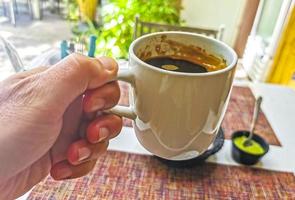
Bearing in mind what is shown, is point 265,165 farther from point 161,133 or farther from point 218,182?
point 161,133

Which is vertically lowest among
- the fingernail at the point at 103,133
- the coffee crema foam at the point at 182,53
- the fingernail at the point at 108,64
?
the fingernail at the point at 103,133

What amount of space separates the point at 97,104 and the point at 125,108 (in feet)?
0.16

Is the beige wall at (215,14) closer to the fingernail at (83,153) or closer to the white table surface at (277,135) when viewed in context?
the white table surface at (277,135)

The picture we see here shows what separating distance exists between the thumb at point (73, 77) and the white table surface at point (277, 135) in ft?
0.93

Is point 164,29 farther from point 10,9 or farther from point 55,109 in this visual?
point 10,9

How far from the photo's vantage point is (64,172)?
0.58 meters

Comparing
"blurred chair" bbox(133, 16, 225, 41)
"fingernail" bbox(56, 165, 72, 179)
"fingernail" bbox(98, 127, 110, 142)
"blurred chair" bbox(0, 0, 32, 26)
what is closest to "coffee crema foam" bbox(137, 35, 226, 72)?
"fingernail" bbox(98, 127, 110, 142)

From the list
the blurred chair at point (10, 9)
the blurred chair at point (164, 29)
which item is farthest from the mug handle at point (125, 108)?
the blurred chair at point (10, 9)

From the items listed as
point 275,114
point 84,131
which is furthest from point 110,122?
point 275,114

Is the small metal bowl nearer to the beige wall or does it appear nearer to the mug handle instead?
the mug handle

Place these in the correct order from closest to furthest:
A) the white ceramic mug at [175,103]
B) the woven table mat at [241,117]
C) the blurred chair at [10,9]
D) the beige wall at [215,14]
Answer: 1. the white ceramic mug at [175,103]
2. the woven table mat at [241,117]
3. the blurred chair at [10,9]
4. the beige wall at [215,14]

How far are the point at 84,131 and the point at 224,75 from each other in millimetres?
278

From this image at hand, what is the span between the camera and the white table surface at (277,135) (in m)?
0.75

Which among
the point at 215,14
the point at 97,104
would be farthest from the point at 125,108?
the point at 215,14
